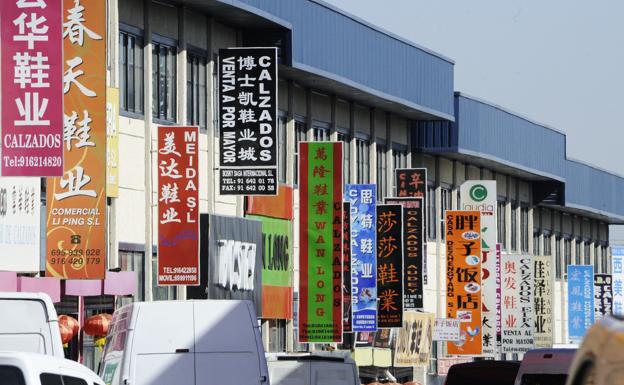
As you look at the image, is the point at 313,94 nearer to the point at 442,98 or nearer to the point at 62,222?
the point at 442,98

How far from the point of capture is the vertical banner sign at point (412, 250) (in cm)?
5166

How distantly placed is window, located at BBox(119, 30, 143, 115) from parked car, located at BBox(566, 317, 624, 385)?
32.5 meters

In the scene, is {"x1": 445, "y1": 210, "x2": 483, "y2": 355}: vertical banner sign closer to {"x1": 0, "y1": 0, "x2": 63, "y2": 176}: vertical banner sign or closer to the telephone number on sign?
{"x1": 0, "y1": 0, "x2": 63, "y2": 176}: vertical banner sign

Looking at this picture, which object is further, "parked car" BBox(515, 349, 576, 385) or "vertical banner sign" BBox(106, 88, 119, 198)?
"vertical banner sign" BBox(106, 88, 119, 198)

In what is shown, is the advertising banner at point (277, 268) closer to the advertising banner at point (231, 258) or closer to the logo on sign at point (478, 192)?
the advertising banner at point (231, 258)

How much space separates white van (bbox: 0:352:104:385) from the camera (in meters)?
9.99

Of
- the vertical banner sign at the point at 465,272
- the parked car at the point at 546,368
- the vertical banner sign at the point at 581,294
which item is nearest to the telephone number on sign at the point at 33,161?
the parked car at the point at 546,368

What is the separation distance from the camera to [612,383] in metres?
5.83

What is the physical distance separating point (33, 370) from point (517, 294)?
188ft

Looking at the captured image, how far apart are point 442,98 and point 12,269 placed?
113 ft

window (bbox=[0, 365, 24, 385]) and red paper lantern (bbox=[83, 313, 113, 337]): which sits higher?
window (bbox=[0, 365, 24, 385])

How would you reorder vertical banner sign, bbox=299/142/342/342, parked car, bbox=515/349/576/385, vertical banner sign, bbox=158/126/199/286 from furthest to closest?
vertical banner sign, bbox=299/142/342/342
vertical banner sign, bbox=158/126/199/286
parked car, bbox=515/349/576/385

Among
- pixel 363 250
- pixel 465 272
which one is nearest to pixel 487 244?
pixel 465 272

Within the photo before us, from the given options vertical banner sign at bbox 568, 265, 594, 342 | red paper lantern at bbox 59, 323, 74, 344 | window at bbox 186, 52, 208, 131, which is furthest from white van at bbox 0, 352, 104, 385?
vertical banner sign at bbox 568, 265, 594, 342
